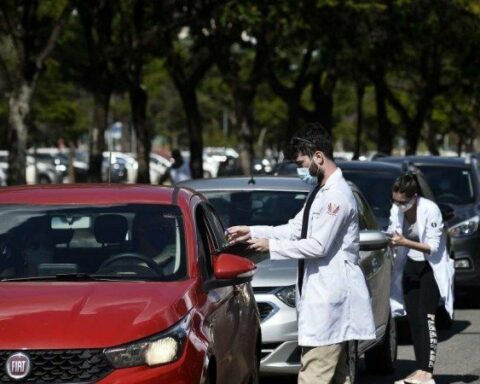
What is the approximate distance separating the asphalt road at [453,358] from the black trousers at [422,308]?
709 mm

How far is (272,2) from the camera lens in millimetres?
29922

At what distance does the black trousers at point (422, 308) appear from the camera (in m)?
10.3

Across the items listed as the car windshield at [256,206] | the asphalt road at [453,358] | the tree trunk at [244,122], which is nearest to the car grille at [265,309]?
the asphalt road at [453,358]

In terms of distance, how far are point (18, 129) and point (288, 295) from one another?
Answer: 17.0m

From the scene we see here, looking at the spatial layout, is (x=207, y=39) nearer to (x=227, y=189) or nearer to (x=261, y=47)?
(x=261, y=47)

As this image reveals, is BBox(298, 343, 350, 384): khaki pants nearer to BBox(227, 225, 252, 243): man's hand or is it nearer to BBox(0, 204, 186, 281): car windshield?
BBox(227, 225, 252, 243): man's hand

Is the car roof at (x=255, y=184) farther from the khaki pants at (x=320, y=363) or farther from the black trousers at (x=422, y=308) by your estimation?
the khaki pants at (x=320, y=363)

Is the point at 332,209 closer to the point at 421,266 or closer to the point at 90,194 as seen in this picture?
the point at 90,194

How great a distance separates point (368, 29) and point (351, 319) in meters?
28.1

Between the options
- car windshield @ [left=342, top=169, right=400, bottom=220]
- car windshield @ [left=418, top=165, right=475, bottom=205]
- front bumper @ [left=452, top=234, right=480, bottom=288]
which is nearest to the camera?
car windshield @ [left=342, top=169, right=400, bottom=220]

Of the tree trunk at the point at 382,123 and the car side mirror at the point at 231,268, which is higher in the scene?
the car side mirror at the point at 231,268

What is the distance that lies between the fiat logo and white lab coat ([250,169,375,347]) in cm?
157

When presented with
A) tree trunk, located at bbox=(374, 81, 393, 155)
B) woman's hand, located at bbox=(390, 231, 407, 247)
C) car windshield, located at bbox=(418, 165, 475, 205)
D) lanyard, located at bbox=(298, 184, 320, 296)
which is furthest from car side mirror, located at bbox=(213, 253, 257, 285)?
tree trunk, located at bbox=(374, 81, 393, 155)

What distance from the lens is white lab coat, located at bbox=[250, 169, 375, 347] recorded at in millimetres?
7168
